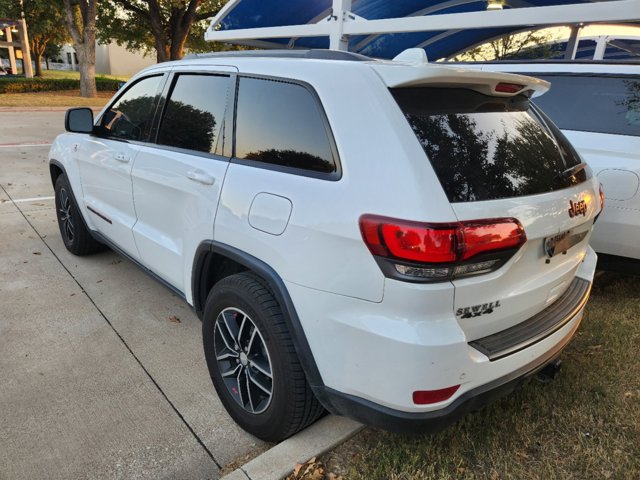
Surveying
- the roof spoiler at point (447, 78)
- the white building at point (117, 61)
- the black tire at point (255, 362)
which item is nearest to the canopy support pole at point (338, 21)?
the roof spoiler at point (447, 78)

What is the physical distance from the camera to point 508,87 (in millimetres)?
2207

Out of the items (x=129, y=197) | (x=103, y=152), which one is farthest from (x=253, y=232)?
(x=103, y=152)

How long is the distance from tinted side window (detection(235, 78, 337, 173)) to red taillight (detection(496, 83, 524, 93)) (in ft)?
2.70

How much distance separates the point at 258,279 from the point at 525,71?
11.1ft

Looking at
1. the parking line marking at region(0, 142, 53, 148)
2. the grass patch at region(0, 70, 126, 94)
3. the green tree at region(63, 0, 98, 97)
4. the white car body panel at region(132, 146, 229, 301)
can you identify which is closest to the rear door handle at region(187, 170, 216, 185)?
the white car body panel at region(132, 146, 229, 301)

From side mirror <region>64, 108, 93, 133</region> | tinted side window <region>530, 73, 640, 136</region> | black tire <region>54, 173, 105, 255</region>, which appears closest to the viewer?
tinted side window <region>530, 73, 640, 136</region>

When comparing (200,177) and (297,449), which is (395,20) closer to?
(200,177)

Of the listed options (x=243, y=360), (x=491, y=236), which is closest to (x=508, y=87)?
(x=491, y=236)

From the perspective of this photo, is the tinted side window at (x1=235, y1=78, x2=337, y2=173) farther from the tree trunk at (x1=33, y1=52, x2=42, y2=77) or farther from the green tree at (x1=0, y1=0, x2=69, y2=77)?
the tree trunk at (x1=33, y1=52, x2=42, y2=77)

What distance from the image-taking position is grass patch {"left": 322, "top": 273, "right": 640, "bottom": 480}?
7.14ft

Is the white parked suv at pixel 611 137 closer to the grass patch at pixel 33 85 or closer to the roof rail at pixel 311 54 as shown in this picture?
the roof rail at pixel 311 54

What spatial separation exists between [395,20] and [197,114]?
170 inches

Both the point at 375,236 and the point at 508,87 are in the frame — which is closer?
the point at 375,236

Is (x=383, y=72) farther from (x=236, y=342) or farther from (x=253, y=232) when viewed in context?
(x=236, y=342)
